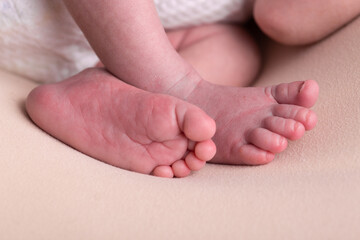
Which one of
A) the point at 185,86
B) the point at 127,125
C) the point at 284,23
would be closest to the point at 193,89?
the point at 185,86

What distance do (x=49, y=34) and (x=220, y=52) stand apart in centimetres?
34

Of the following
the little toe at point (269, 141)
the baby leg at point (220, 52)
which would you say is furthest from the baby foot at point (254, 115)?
the baby leg at point (220, 52)

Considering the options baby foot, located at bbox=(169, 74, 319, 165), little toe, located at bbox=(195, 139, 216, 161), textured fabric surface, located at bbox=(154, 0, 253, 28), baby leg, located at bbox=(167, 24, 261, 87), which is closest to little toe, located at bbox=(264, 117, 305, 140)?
baby foot, located at bbox=(169, 74, 319, 165)

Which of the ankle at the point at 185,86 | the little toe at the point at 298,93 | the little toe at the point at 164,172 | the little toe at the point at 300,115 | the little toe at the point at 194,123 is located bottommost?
the little toe at the point at 164,172

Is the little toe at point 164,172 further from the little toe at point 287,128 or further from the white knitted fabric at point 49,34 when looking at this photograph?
the white knitted fabric at point 49,34

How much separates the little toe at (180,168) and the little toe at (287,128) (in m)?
0.14

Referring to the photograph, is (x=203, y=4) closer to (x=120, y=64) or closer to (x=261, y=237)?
(x=120, y=64)

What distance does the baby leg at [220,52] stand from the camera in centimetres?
95

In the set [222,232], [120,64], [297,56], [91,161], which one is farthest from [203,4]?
[222,232]

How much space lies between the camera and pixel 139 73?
2.40ft

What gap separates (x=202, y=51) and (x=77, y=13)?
0.31 m

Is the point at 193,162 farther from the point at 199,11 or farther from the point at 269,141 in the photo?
the point at 199,11

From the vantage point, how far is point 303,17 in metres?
0.88

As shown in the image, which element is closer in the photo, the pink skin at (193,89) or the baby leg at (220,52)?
the pink skin at (193,89)
